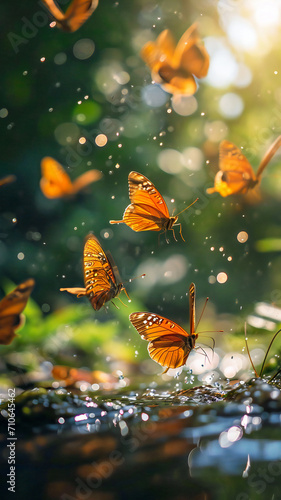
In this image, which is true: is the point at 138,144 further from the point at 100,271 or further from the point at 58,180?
the point at 100,271

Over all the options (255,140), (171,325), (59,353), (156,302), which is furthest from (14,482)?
(255,140)

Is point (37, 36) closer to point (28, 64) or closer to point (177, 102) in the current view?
point (28, 64)

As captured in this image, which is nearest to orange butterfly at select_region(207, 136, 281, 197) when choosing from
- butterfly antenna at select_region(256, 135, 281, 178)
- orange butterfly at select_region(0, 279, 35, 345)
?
butterfly antenna at select_region(256, 135, 281, 178)

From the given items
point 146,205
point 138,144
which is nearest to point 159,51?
point 138,144

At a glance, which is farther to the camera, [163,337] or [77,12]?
[77,12]

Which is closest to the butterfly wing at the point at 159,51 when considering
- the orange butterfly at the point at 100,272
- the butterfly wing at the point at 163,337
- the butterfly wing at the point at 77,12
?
the butterfly wing at the point at 77,12

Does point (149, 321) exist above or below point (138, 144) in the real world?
below

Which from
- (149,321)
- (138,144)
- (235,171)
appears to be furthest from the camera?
(138,144)

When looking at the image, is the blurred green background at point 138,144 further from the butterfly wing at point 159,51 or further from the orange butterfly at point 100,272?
the orange butterfly at point 100,272
